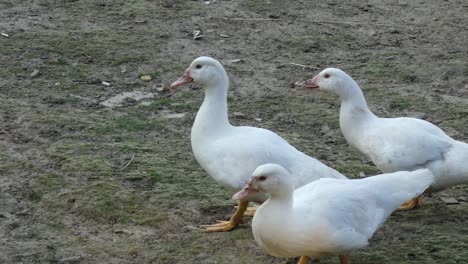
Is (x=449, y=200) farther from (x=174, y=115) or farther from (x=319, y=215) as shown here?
(x=174, y=115)

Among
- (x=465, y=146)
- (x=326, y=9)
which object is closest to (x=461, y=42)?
(x=326, y=9)

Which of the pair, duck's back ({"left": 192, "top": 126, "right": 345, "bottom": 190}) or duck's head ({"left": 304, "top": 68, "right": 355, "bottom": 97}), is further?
duck's head ({"left": 304, "top": 68, "right": 355, "bottom": 97})

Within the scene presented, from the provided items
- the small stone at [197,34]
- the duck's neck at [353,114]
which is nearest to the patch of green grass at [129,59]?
the small stone at [197,34]

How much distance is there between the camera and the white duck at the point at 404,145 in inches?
212

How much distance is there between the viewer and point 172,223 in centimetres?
541

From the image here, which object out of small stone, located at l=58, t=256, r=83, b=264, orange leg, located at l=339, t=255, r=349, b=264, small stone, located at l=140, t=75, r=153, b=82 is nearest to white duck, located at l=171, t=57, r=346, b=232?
orange leg, located at l=339, t=255, r=349, b=264

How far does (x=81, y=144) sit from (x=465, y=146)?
2.75m

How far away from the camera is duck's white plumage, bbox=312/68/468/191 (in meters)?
5.38

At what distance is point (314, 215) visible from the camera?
4539 mm

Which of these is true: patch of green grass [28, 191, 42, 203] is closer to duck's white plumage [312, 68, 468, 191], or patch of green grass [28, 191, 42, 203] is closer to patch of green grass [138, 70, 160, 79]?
duck's white plumage [312, 68, 468, 191]

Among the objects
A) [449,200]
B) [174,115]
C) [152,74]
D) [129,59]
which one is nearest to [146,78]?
[152,74]

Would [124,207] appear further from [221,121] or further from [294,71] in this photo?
[294,71]

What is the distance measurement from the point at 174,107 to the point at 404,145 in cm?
234

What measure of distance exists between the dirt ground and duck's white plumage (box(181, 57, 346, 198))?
420 mm
